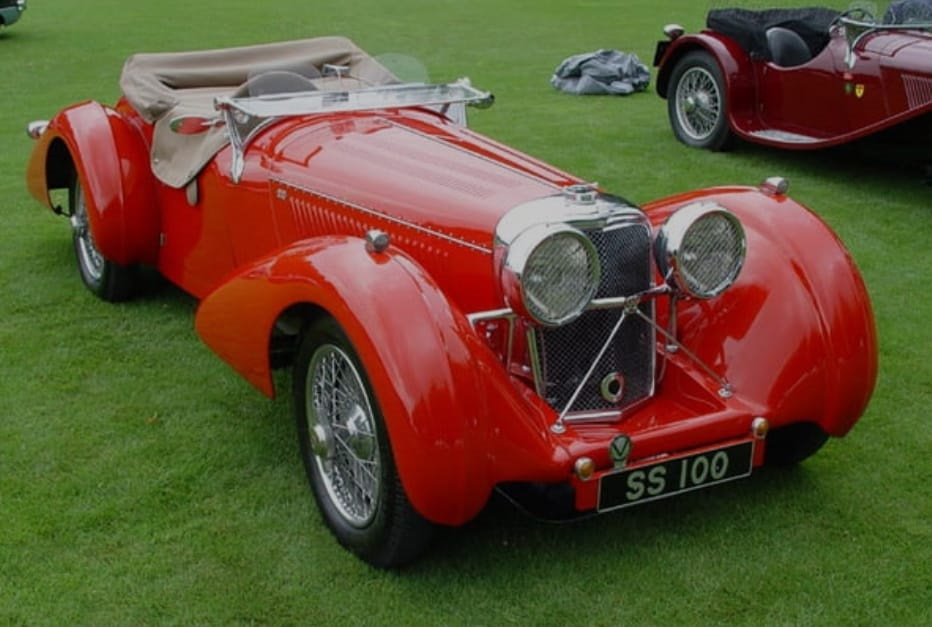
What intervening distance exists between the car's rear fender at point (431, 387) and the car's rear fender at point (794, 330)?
2.34ft

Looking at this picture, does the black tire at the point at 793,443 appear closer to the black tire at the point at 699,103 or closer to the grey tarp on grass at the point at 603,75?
the black tire at the point at 699,103

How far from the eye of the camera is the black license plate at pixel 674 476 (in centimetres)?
325

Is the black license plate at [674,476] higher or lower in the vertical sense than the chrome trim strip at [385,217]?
lower

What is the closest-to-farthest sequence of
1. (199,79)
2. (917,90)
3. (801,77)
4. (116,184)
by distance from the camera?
(116,184)
(199,79)
(917,90)
(801,77)

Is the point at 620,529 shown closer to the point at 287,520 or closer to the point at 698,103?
the point at 287,520

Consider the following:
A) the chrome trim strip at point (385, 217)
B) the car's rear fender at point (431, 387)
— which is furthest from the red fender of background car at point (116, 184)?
the car's rear fender at point (431, 387)

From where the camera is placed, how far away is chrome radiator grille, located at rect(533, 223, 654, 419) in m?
3.49

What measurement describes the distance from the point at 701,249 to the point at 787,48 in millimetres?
5311

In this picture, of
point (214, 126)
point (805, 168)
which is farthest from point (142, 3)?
point (214, 126)

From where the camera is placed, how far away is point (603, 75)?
11336 millimetres

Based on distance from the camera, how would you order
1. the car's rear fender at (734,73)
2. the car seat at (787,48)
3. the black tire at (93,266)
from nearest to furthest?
the black tire at (93,266) → the car seat at (787,48) → the car's rear fender at (734,73)

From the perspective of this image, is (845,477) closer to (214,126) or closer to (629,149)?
(214,126)

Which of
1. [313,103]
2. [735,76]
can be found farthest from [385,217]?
[735,76]

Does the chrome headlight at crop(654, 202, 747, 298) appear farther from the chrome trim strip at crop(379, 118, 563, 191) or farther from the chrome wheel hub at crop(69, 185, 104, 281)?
the chrome wheel hub at crop(69, 185, 104, 281)
